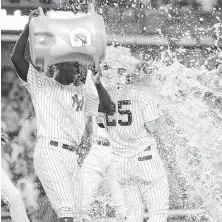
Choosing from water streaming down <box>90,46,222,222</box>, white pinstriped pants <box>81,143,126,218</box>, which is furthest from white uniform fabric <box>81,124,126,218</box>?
water streaming down <box>90,46,222,222</box>

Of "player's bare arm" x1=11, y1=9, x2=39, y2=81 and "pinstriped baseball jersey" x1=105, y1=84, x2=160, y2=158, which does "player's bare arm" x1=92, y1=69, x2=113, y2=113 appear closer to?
"pinstriped baseball jersey" x1=105, y1=84, x2=160, y2=158

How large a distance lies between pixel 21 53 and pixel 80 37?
46cm

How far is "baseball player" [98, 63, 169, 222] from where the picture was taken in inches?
206

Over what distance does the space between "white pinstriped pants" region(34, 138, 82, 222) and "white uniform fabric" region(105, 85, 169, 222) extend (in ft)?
2.61

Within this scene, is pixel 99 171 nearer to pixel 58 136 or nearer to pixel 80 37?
pixel 58 136

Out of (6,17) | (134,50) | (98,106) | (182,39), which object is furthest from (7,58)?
(98,106)

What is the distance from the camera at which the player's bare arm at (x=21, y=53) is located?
15.3ft

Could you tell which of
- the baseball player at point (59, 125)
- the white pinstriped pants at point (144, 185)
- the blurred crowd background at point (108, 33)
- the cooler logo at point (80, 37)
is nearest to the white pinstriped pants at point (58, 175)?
the baseball player at point (59, 125)

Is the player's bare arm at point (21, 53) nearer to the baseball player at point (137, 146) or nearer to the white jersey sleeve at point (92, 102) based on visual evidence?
the white jersey sleeve at point (92, 102)

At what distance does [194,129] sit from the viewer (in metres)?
6.79

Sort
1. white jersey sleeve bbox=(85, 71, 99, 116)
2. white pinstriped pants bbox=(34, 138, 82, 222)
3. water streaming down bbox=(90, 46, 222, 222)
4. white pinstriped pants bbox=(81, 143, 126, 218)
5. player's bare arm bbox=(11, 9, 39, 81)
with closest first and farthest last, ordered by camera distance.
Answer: white pinstriped pants bbox=(34, 138, 82, 222) → player's bare arm bbox=(11, 9, 39, 81) → white jersey sleeve bbox=(85, 71, 99, 116) → white pinstriped pants bbox=(81, 143, 126, 218) → water streaming down bbox=(90, 46, 222, 222)

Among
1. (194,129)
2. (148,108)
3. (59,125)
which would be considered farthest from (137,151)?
(194,129)

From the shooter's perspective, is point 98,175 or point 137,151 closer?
point 137,151

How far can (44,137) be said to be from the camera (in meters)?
4.57
